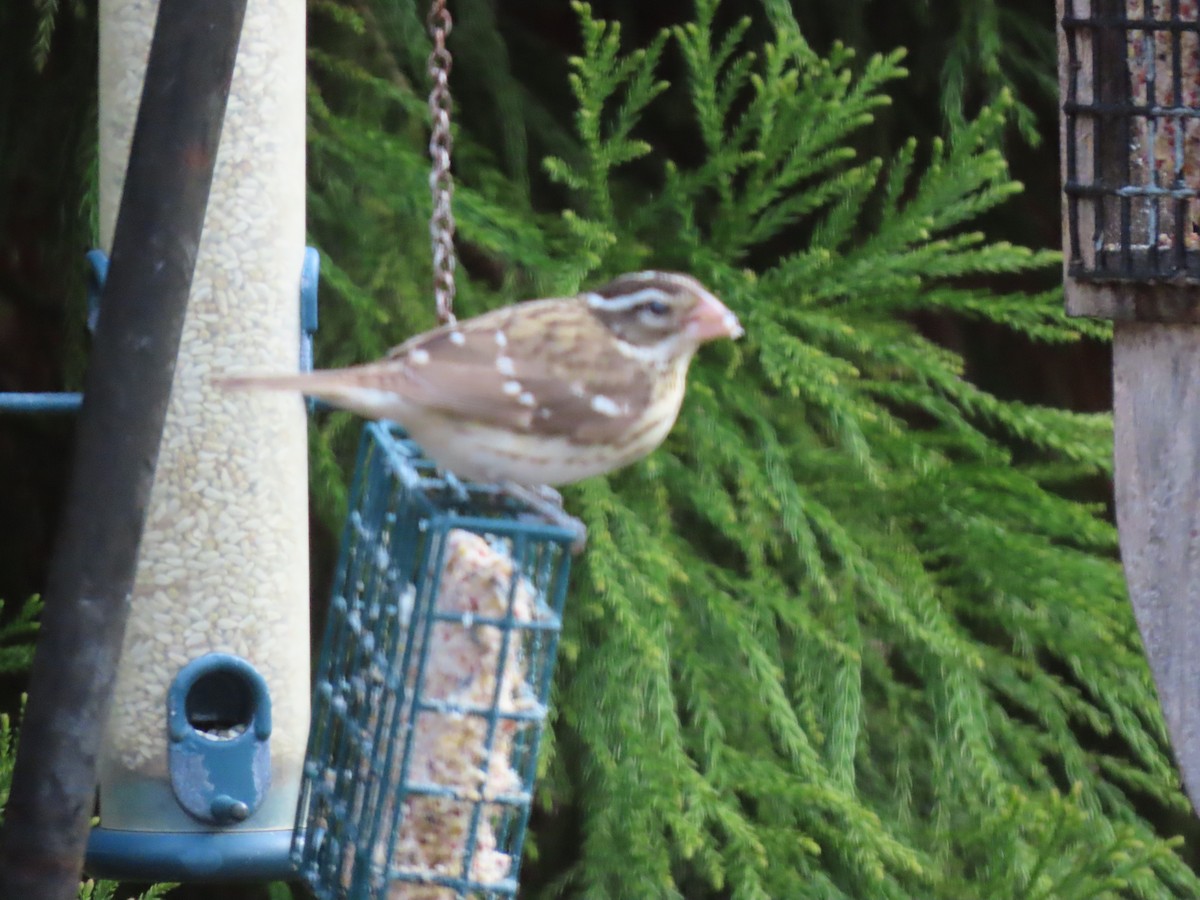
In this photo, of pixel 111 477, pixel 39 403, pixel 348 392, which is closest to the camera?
pixel 111 477

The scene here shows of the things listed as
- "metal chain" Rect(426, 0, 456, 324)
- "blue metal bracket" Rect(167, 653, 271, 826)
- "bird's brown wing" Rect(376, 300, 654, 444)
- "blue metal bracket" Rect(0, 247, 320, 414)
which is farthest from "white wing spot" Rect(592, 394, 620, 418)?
"blue metal bracket" Rect(167, 653, 271, 826)

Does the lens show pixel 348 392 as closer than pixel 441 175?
Yes

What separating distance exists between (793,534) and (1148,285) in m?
0.59

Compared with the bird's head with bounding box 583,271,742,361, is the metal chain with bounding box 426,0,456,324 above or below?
above

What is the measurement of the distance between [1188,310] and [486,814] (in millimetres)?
1027

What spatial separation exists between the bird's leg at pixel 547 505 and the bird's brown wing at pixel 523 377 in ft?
0.33

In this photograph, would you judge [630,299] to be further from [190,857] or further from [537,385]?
[190,857]

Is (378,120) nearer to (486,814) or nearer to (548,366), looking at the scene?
(548,366)

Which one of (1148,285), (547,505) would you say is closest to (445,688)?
(547,505)

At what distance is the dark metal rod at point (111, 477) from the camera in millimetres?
1566

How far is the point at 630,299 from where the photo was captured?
1.86 metres

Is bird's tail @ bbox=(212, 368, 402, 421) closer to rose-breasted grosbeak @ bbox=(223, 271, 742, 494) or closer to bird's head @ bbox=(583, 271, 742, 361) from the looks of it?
rose-breasted grosbeak @ bbox=(223, 271, 742, 494)

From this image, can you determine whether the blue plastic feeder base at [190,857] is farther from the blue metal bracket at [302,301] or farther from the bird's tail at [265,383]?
the bird's tail at [265,383]

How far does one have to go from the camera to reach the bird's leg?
1.73 meters
